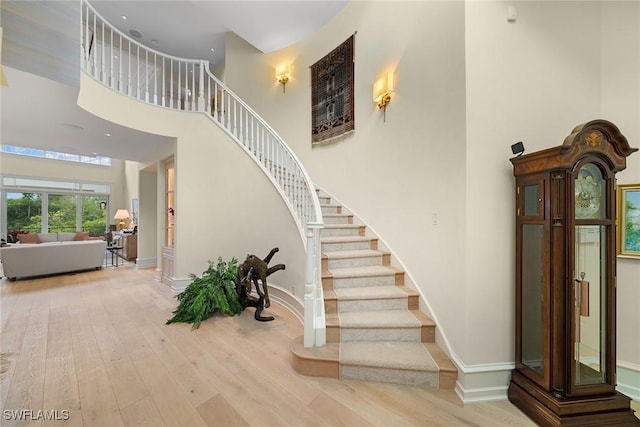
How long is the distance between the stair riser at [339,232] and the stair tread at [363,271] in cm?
64

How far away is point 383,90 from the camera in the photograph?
3.30m

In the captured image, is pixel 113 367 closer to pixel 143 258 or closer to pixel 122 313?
pixel 122 313

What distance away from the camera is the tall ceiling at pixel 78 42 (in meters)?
2.76

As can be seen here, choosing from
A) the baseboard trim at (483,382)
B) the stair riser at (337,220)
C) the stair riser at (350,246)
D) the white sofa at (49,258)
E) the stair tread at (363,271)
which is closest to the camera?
the baseboard trim at (483,382)

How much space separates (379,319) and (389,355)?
364 mm

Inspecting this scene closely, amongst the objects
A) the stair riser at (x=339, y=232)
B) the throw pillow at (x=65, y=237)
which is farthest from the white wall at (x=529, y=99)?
the throw pillow at (x=65, y=237)

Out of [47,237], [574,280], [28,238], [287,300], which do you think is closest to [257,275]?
[287,300]

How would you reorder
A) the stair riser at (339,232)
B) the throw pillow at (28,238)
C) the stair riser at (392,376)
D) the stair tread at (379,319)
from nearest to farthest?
1. the stair riser at (392,376)
2. the stair tread at (379,319)
3. the stair riser at (339,232)
4. the throw pillow at (28,238)

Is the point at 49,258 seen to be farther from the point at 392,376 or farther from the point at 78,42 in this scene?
the point at 392,376

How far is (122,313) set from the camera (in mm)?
3600

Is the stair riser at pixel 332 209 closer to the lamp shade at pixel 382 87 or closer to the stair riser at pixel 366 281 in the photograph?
the stair riser at pixel 366 281

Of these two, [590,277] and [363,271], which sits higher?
[590,277]

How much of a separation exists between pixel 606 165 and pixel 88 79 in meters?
5.68

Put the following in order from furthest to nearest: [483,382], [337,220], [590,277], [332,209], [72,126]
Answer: [332,209], [72,126], [337,220], [483,382], [590,277]
